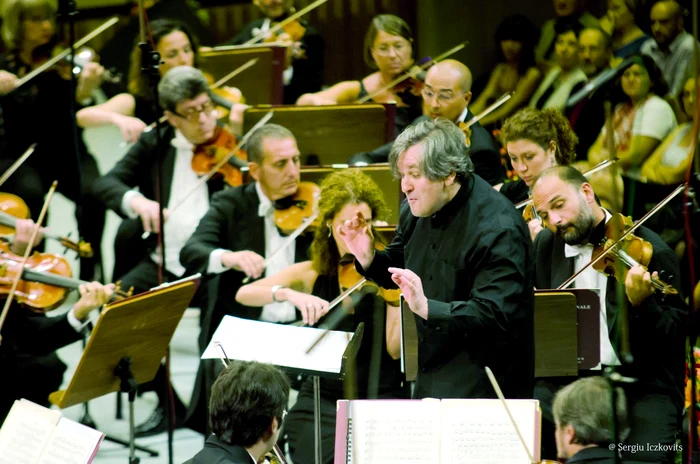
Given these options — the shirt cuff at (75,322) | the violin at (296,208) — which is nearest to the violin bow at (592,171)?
the violin at (296,208)

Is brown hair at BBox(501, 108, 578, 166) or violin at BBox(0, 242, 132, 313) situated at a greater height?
brown hair at BBox(501, 108, 578, 166)

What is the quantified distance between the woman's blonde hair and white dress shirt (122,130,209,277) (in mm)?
1096

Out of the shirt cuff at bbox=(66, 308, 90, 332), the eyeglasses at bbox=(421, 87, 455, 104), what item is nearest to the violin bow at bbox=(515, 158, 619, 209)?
the eyeglasses at bbox=(421, 87, 455, 104)

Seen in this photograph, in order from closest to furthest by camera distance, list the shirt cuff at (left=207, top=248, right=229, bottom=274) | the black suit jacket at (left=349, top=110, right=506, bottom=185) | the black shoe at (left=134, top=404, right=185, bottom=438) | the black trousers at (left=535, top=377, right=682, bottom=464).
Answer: the black trousers at (left=535, top=377, right=682, bottom=464)
the black suit jacket at (left=349, top=110, right=506, bottom=185)
the shirt cuff at (left=207, top=248, right=229, bottom=274)
the black shoe at (left=134, top=404, right=185, bottom=438)

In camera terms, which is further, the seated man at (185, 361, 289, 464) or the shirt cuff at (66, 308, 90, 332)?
the shirt cuff at (66, 308, 90, 332)

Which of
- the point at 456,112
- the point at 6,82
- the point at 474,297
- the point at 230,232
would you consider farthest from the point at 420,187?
the point at 6,82

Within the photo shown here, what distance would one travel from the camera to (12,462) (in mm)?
2764

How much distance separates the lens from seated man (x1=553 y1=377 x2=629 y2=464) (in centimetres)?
257

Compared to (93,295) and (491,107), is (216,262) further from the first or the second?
(491,107)

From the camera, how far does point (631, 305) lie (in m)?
3.58

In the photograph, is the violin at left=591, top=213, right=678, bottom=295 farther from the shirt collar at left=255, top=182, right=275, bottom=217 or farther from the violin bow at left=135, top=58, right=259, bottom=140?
the violin bow at left=135, top=58, right=259, bottom=140

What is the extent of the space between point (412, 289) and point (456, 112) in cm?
161

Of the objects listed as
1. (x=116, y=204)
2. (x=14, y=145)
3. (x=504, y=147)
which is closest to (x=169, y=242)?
(x=116, y=204)

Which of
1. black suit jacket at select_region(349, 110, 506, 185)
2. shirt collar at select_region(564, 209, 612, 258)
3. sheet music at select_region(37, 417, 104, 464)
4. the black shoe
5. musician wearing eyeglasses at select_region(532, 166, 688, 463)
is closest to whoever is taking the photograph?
sheet music at select_region(37, 417, 104, 464)
